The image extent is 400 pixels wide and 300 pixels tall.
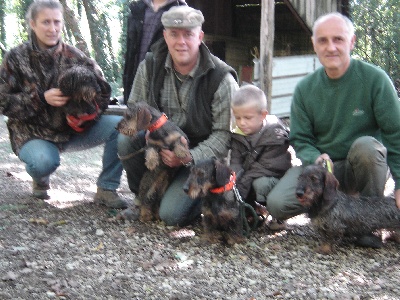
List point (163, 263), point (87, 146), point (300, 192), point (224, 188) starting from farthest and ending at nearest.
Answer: point (87, 146)
point (224, 188)
point (163, 263)
point (300, 192)

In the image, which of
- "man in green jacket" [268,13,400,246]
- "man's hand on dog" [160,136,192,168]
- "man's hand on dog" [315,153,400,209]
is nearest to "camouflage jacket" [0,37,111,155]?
"man's hand on dog" [160,136,192,168]

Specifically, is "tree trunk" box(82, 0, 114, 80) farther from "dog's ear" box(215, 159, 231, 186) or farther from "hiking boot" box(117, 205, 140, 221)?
"dog's ear" box(215, 159, 231, 186)

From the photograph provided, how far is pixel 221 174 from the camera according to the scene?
13.5 ft

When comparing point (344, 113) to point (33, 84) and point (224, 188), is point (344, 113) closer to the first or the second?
point (224, 188)

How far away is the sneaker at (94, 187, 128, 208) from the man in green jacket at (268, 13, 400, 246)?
5.43ft

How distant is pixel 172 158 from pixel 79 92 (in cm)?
120

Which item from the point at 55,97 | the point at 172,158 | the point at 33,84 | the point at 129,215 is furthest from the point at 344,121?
the point at 33,84

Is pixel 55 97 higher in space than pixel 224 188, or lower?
higher

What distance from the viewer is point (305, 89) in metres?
4.64

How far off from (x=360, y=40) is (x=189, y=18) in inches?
353

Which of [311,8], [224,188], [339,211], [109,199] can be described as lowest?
[109,199]

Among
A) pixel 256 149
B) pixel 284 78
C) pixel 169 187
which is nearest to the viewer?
pixel 256 149

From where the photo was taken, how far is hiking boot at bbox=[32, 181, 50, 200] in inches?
223

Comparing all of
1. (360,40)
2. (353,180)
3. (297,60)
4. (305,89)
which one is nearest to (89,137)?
(305,89)
